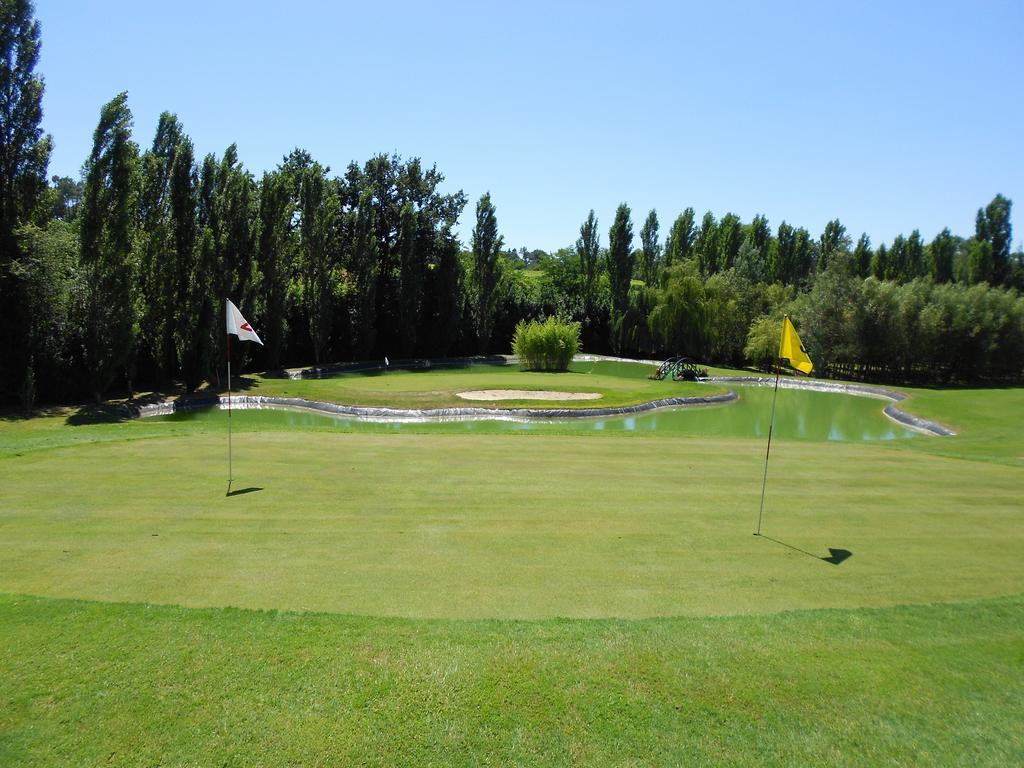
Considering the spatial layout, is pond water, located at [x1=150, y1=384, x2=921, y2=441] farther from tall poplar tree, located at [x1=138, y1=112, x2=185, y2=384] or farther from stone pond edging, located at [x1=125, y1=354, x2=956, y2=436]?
tall poplar tree, located at [x1=138, y1=112, x2=185, y2=384]

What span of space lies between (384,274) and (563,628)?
51776 mm

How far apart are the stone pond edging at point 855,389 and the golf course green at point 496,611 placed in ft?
52.5

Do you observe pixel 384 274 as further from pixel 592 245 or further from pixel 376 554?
pixel 376 554

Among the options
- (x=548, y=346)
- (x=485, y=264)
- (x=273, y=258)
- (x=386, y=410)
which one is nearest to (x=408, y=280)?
(x=485, y=264)

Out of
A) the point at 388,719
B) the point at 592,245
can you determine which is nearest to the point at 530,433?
the point at 388,719

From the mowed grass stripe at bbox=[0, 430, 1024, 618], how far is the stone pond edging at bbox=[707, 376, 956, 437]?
1547 centimetres

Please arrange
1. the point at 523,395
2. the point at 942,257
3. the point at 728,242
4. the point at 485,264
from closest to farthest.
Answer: the point at 523,395
the point at 485,264
the point at 728,242
the point at 942,257

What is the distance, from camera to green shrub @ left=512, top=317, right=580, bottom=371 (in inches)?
1706

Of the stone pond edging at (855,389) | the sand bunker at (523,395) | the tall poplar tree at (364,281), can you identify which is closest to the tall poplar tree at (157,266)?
the sand bunker at (523,395)

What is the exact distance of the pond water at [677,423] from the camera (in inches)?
910

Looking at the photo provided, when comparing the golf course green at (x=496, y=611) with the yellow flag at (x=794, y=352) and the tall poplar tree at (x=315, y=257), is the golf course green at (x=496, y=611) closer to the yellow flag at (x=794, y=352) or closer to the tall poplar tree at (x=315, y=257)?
the yellow flag at (x=794, y=352)

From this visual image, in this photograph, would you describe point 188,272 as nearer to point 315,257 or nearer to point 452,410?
point 315,257

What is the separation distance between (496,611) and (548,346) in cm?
3723

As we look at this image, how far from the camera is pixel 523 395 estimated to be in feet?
103
